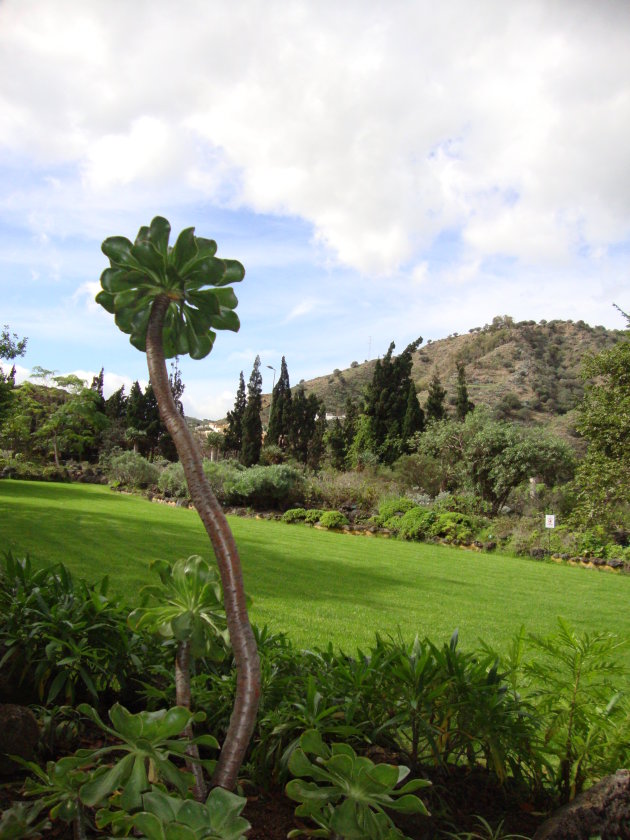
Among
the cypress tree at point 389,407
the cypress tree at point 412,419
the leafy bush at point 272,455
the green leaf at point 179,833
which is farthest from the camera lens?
the leafy bush at point 272,455

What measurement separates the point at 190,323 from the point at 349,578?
6803 millimetres

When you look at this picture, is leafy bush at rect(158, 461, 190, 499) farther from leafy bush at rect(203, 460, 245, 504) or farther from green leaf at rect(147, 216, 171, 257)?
green leaf at rect(147, 216, 171, 257)

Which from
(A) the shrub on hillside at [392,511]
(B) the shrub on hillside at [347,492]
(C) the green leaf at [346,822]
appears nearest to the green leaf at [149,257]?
(C) the green leaf at [346,822]

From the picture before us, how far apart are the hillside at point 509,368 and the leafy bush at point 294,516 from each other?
20.7m

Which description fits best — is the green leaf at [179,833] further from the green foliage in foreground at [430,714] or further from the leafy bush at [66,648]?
the leafy bush at [66,648]

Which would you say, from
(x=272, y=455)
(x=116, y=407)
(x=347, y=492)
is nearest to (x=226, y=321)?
(x=347, y=492)

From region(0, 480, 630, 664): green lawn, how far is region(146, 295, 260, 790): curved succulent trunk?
3400mm

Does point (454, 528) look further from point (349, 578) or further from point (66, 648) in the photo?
point (66, 648)

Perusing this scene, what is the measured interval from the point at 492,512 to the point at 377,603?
11.3 m

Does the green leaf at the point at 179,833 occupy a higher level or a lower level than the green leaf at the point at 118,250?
lower

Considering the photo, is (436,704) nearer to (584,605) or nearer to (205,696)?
(205,696)

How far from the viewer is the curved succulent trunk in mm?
973

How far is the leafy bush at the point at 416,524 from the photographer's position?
13.4m

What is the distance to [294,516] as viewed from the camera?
51.1ft
